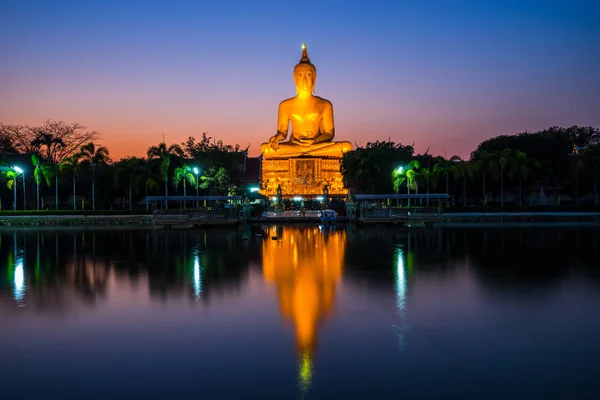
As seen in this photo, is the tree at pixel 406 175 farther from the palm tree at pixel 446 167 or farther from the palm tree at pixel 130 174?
the palm tree at pixel 130 174

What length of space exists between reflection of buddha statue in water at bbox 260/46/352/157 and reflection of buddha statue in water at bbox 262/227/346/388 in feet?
77.6

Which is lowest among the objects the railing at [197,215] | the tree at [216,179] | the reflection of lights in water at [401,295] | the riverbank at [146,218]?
the reflection of lights in water at [401,295]

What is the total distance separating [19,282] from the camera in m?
12.5

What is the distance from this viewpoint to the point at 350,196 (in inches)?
1587

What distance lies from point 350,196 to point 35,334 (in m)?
33.0

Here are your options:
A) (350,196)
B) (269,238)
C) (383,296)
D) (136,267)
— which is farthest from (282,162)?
(383,296)

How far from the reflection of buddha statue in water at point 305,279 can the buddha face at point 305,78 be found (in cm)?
2583

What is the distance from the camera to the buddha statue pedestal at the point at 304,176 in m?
44.7

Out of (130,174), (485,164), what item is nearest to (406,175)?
(485,164)

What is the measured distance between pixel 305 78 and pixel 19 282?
117ft

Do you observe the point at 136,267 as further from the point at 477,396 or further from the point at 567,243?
the point at 567,243

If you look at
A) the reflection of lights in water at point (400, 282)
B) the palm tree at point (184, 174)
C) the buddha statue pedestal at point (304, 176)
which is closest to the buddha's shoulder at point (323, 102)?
the buddha statue pedestal at point (304, 176)

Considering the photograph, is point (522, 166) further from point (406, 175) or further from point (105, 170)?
point (105, 170)

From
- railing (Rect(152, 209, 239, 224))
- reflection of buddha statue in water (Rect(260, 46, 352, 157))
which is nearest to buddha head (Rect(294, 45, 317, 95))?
reflection of buddha statue in water (Rect(260, 46, 352, 157))
